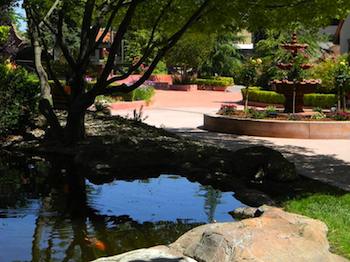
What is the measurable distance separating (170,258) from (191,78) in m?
39.8

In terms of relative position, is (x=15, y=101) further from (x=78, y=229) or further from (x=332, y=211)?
(x=332, y=211)

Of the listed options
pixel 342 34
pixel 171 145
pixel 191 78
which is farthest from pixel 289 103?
pixel 191 78

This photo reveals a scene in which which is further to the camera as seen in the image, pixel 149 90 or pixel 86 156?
pixel 149 90

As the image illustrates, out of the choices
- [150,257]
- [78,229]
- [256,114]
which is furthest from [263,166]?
[256,114]

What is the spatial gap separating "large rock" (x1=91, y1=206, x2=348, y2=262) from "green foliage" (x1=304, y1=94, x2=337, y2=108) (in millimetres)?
21614

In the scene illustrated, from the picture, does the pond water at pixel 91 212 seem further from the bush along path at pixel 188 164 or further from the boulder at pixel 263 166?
the boulder at pixel 263 166

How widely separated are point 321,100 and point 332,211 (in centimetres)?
2073

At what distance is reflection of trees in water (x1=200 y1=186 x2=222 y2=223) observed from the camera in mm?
8255

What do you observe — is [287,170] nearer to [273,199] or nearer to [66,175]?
[273,199]

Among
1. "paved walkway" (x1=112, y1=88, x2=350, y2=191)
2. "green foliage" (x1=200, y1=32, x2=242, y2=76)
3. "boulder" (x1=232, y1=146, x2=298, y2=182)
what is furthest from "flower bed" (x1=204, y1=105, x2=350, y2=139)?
"green foliage" (x1=200, y1=32, x2=242, y2=76)

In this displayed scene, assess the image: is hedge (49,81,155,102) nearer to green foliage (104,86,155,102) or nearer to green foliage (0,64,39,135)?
green foliage (104,86,155,102)

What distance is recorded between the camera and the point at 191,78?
45.2 metres

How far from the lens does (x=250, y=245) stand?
5.64 m

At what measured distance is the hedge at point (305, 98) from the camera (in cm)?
2736
